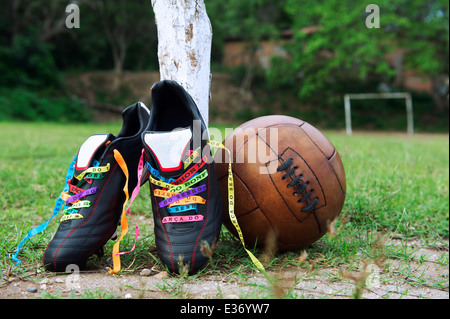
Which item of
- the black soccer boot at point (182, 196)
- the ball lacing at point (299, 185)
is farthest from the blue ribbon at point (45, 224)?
the ball lacing at point (299, 185)

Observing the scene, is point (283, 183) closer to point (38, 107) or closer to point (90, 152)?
point (90, 152)

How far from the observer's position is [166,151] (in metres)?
2.21

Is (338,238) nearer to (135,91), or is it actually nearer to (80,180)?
(80,180)

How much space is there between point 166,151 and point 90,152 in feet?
1.52

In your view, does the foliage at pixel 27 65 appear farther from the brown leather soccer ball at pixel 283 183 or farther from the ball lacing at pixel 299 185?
the ball lacing at pixel 299 185

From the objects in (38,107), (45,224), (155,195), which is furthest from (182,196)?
(38,107)

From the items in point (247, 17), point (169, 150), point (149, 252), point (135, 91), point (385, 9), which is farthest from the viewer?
point (135, 91)

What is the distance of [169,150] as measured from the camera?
2.21 meters

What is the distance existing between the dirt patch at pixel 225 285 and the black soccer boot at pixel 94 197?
0.13m

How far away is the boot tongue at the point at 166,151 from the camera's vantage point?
2.20 m

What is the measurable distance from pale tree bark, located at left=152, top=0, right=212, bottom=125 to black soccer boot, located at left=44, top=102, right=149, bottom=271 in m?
0.55

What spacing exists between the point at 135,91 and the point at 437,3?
1571cm

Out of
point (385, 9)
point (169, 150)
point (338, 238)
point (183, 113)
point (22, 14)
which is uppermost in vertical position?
point (22, 14)

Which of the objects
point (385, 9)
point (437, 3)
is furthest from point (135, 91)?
point (437, 3)
